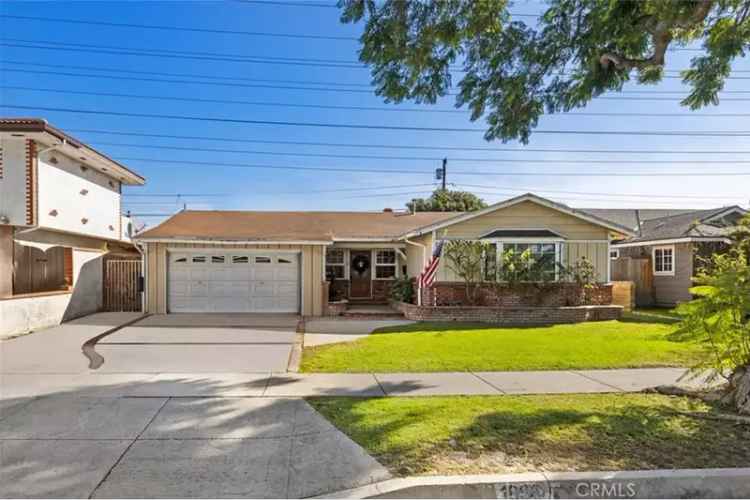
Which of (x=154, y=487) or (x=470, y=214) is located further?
(x=470, y=214)

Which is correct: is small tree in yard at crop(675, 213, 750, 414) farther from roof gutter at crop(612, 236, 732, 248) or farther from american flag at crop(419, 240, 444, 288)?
roof gutter at crop(612, 236, 732, 248)

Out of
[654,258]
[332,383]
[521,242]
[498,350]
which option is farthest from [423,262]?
[654,258]

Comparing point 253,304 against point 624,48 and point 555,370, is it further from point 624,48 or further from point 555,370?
point 624,48

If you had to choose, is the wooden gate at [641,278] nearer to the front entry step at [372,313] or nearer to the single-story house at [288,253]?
the single-story house at [288,253]

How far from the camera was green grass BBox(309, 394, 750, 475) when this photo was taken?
3.88 metres

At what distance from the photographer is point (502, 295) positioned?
14.3 m

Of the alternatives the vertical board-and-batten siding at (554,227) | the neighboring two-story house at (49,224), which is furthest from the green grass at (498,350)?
the neighboring two-story house at (49,224)

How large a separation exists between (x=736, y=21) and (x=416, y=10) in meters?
4.85

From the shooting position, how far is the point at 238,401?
567 centimetres

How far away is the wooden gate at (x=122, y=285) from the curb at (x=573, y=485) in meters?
15.2

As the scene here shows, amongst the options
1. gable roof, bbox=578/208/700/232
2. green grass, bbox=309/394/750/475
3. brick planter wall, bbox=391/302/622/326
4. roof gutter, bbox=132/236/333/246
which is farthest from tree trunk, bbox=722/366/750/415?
gable roof, bbox=578/208/700/232

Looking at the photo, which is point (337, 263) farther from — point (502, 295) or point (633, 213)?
point (633, 213)

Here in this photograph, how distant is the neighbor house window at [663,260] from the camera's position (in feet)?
60.0

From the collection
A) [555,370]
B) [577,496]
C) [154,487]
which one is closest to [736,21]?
[555,370]
